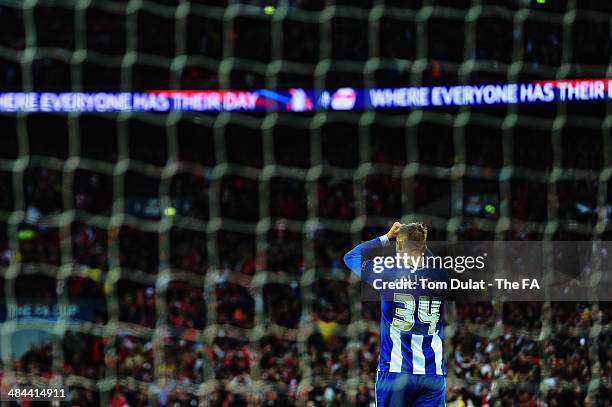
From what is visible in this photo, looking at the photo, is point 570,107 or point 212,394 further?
point 570,107

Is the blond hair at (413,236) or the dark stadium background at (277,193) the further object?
the dark stadium background at (277,193)

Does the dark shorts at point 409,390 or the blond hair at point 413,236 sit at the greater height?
the blond hair at point 413,236

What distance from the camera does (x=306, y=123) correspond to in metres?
10.4

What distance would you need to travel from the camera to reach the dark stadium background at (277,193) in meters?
6.35

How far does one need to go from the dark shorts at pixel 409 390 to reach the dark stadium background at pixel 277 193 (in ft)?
7.49

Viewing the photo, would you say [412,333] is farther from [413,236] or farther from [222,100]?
[222,100]

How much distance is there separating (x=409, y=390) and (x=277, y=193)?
6.53 m

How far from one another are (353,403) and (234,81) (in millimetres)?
4881

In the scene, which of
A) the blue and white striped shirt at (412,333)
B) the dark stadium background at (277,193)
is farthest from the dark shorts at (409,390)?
the dark stadium background at (277,193)

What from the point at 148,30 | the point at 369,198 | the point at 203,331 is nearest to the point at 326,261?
the point at 369,198

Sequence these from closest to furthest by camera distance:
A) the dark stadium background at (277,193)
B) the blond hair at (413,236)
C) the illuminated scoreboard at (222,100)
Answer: the blond hair at (413,236), the dark stadium background at (277,193), the illuminated scoreboard at (222,100)

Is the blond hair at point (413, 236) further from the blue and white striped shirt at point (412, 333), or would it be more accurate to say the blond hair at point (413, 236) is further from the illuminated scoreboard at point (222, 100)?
the illuminated scoreboard at point (222, 100)

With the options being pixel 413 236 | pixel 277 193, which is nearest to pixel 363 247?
pixel 413 236

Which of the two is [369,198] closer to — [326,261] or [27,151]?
[326,261]
